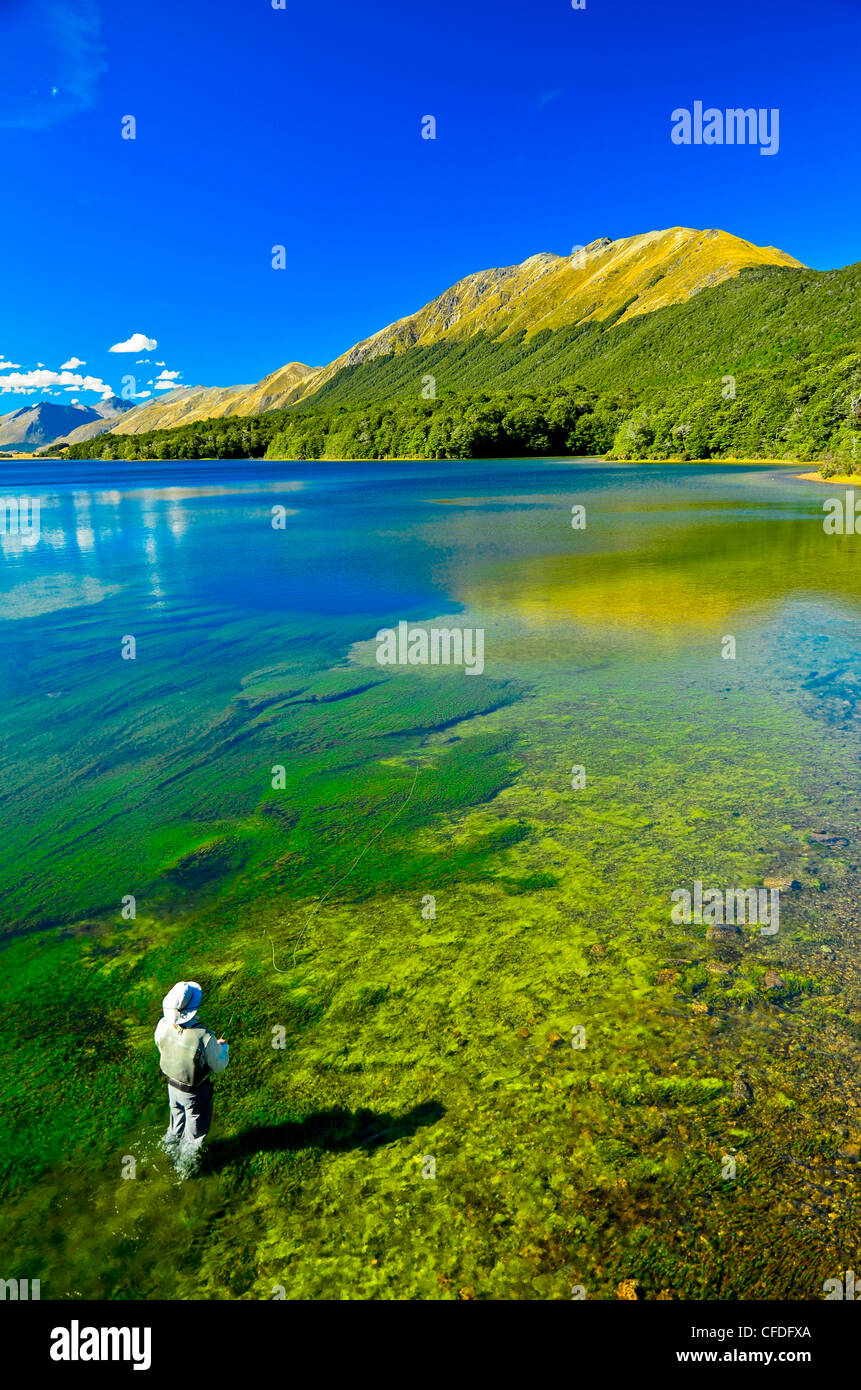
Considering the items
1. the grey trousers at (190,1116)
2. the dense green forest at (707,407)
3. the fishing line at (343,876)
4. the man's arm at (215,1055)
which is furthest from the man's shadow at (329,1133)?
the dense green forest at (707,407)

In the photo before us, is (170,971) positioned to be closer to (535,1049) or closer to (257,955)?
(257,955)

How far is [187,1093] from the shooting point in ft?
15.6

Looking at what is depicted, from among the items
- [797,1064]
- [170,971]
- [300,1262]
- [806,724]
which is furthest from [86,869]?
[806,724]

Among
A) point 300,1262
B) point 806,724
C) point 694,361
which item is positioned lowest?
point 300,1262

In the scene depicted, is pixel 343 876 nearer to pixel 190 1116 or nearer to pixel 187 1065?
pixel 190 1116

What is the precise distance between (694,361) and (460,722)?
195285mm

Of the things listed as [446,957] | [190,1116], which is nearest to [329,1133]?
[190,1116]

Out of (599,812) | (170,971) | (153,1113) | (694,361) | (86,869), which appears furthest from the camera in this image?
(694,361)

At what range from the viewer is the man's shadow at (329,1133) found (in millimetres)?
4961

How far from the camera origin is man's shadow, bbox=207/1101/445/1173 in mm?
4961

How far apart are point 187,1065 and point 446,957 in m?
2.97

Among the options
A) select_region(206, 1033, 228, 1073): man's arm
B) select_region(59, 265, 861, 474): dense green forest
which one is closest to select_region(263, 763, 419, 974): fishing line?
select_region(206, 1033, 228, 1073): man's arm

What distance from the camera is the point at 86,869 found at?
29.3ft

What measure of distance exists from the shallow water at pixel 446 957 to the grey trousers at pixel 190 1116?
0.23 meters
